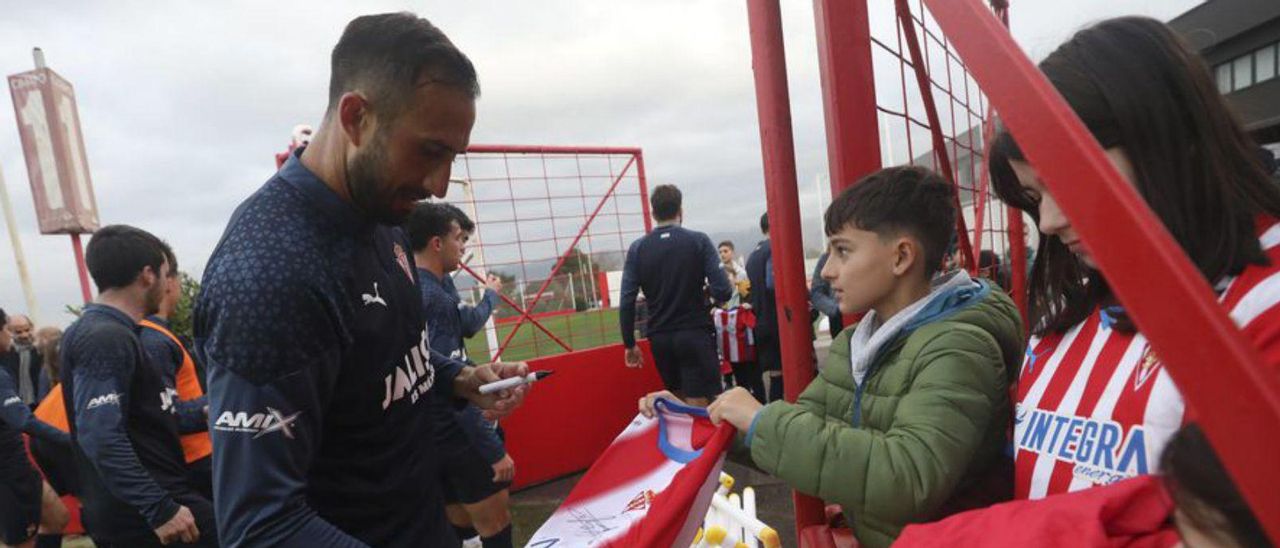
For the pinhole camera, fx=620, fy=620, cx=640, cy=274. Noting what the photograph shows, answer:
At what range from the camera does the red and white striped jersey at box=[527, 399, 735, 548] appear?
1.40m

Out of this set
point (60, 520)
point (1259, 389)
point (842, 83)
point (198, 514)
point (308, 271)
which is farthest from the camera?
point (60, 520)

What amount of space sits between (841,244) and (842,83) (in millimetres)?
359

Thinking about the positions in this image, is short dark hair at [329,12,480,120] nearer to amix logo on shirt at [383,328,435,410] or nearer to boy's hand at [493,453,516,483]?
amix logo on shirt at [383,328,435,410]

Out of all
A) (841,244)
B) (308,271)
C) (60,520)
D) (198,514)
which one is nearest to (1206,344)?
(841,244)

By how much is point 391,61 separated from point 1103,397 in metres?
1.34

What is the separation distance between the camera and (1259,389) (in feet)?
1.23

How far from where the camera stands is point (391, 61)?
1182mm

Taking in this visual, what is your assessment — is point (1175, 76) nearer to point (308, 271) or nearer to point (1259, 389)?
point (1259, 389)

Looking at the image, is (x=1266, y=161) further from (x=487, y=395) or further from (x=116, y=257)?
(x=116, y=257)

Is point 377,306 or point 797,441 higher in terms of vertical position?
A: point 377,306

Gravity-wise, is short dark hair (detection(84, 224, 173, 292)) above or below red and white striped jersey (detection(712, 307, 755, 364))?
above

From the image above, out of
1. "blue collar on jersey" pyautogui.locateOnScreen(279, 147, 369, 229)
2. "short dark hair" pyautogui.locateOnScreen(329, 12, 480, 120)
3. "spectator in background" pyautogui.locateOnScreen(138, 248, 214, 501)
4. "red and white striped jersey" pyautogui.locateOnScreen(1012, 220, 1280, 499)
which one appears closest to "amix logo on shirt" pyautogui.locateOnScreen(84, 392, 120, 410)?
"spectator in background" pyautogui.locateOnScreen(138, 248, 214, 501)

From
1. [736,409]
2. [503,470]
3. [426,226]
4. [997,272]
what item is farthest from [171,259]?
[997,272]

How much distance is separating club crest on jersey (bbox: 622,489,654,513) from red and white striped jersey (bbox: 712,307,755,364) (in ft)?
12.8
